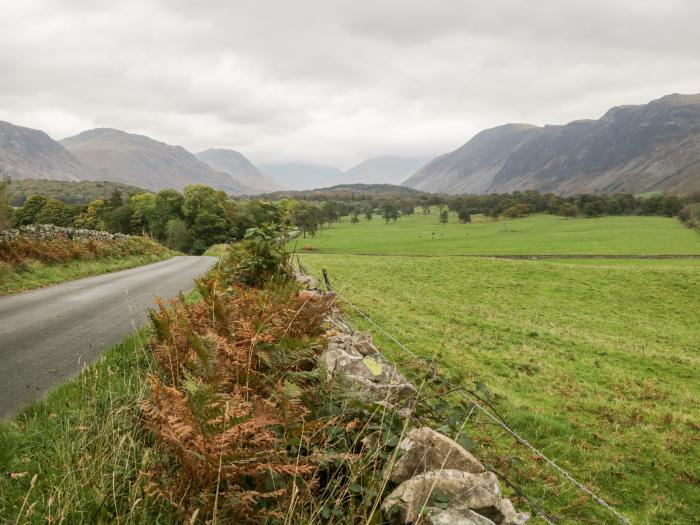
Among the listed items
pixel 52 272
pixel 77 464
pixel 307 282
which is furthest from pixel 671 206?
pixel 77 464

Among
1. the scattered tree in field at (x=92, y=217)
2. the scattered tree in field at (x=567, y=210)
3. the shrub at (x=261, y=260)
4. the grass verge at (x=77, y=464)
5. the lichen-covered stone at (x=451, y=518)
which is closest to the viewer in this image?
the grass verge at (x=77, y=464)

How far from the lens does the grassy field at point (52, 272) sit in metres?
17.7

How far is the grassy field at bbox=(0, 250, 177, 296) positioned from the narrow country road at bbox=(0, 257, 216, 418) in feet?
3.25

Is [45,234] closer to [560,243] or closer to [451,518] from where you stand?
[451,518]

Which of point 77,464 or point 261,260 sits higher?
point 261,260

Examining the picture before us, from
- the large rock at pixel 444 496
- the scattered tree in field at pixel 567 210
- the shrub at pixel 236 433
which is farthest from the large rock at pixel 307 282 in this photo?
the scattered tree in field at pixel 567 210

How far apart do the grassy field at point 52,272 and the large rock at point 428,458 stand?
17.6m

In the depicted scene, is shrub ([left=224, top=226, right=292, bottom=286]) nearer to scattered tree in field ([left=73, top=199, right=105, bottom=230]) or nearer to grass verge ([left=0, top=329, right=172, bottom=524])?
grass verge ([left=0, top=329, right=172, bottom=524])

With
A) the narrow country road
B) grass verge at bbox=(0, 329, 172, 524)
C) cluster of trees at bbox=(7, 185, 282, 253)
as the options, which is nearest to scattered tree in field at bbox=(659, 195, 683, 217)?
cluster of trees at bbox=(7, 185, 282, 253)

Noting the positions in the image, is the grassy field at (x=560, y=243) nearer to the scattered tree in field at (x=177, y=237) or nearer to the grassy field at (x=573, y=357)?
the scattered tree in field at (x=177, y=237)

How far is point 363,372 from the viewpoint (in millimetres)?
6367

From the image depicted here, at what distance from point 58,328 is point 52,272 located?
41.9ft

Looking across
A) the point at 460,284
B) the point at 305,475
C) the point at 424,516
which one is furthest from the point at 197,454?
the point at 460,284

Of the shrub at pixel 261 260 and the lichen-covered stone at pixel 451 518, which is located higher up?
the shrub at pixel 261 260
